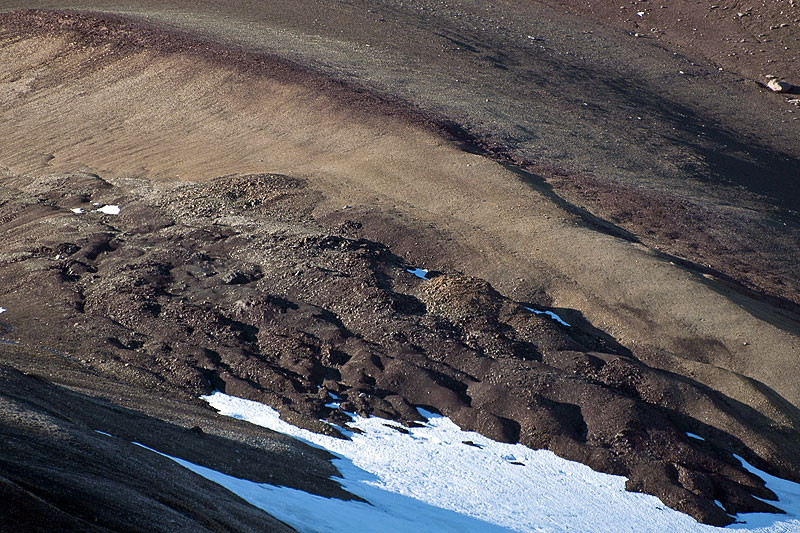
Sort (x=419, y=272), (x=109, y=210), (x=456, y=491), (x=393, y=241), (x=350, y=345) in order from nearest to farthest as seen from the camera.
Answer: (x=456, y=491) → (x=350, y=345) → (x=419, y=272) → (x=393, y=241) → (x=109, y=210)

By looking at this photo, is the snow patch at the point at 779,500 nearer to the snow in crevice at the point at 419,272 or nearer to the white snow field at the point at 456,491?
the white snow field at the point at 456,491

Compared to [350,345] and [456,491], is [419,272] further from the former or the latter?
[456,491]

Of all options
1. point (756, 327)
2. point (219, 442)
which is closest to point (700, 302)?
point (756, 327)

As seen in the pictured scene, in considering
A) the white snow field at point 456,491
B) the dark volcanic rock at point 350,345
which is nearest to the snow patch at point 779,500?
the white snow field at point 456,491

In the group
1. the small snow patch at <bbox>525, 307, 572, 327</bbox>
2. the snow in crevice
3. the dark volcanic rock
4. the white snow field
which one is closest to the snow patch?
the white snow field

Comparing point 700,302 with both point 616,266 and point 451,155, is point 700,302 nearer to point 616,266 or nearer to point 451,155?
point 616,266

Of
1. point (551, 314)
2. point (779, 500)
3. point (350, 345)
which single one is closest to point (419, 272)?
point (350, 345)

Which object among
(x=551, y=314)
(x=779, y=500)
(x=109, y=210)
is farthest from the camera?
(x=109, y=210)

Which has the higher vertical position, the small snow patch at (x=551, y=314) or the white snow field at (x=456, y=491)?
the small snow patch at (x=551, y=314)
